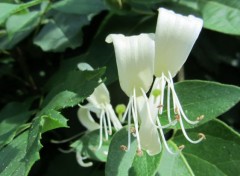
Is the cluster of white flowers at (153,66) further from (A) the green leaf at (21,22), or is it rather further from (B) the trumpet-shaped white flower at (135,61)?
(A) the green leaf at (21,22)

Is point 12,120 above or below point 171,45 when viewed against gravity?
below

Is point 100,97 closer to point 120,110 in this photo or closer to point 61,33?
point 120,110

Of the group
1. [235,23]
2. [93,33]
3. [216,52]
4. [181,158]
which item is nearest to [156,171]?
[181,158]

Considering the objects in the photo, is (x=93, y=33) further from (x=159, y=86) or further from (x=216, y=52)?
(x=159, y=86)

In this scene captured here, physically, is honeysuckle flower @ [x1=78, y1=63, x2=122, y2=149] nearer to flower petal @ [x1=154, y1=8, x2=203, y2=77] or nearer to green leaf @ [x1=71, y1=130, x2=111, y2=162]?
green leaf @ [x1=71, y1=130, x2=111, y2=162]

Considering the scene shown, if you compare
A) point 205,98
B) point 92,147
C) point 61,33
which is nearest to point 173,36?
point 205,98

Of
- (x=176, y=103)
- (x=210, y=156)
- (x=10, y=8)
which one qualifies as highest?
(x=10, y=8)

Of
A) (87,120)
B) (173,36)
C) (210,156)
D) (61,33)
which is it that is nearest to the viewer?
(173,36)
